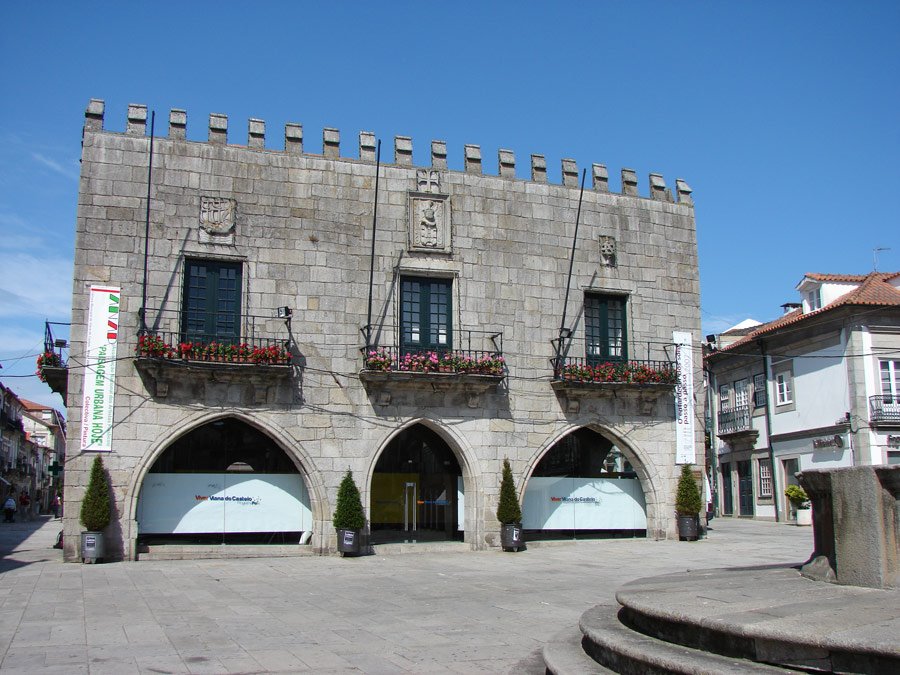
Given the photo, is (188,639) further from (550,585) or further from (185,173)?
(185,173)

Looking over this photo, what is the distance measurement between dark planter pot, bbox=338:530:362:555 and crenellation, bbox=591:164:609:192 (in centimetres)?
1002

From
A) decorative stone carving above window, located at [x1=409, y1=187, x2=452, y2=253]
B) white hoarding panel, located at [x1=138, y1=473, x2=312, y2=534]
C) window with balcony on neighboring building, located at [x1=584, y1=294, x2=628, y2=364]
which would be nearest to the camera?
white hoarding panel, located at [x1=138, y1=473, x2=312, y2=534]

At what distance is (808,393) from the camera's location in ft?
93.4

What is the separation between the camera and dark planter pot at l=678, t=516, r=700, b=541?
1972cm

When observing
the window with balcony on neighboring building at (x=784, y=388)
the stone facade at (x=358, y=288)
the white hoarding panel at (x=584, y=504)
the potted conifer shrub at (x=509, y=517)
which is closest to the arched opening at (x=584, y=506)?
the white hoarding panel at (x=584, y=504)

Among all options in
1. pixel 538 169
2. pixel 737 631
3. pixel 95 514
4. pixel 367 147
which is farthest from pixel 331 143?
pixel 737 631

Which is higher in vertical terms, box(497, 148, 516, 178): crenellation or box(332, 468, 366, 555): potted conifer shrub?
box(497, 148, 516, 178): crenellation

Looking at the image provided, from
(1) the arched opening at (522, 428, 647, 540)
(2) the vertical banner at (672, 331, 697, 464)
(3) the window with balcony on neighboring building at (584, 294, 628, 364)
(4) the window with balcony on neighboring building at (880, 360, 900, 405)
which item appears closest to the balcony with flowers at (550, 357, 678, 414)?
(3) the window with balcony on neighboring building at (584, 294, 628, 364)

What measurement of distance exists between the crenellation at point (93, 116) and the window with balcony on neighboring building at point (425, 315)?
697cm

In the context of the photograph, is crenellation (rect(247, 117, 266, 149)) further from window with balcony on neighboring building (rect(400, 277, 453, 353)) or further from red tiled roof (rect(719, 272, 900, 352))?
red tiled roof (rect(719, 272, 900, 352))

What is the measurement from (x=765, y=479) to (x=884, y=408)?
20.7 ft

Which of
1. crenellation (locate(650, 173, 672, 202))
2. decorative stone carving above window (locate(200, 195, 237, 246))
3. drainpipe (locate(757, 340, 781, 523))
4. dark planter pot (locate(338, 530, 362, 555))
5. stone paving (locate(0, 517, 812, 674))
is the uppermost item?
crenellation (locate(650, 173, 672, 202))

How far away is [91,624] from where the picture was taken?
896 cm

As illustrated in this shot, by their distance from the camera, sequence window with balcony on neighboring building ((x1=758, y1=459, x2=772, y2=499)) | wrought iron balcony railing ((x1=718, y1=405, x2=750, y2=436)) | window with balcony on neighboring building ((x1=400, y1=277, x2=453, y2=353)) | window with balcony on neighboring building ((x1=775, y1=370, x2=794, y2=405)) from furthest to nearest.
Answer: wrought iron balcony railing ((x1=718, y1=405, x2=750, y2=436)) → window with balcony on neighboring building ((x1=758, y1=459, x2=772, y2=499)) → window with balcony on neighboring building ((x1=775, y1=370, x2=794, y2=405)) → window with balcony on neighboring building ((x1=400, y1=277, x2=453, y2=353))
